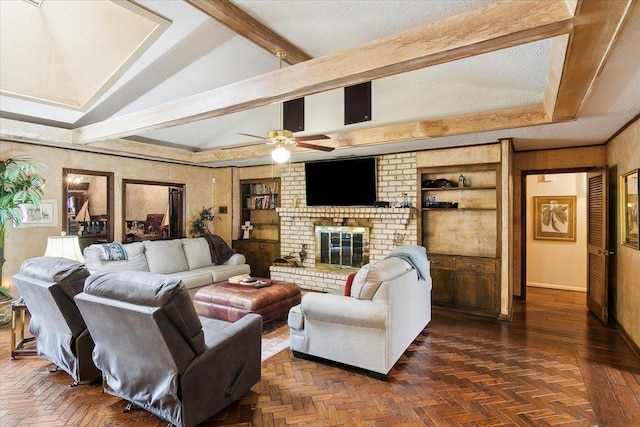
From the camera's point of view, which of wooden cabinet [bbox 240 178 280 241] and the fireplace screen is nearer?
the fireplace screen

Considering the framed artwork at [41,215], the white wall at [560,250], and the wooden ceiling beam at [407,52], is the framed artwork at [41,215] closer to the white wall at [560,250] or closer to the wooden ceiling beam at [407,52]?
the wooden ceiling beam at [407,52]

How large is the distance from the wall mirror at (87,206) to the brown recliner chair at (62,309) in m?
2.58

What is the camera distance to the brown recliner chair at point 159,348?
2.00m

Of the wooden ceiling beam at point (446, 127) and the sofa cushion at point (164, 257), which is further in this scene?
the sofa cushion at point (164, 257)

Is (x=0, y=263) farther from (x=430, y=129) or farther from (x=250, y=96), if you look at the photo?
(x=430, y=129)

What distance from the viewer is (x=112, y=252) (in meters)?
4.85

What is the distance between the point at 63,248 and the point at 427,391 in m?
4.09

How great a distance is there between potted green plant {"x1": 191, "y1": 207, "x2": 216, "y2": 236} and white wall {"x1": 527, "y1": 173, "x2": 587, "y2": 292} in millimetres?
6344

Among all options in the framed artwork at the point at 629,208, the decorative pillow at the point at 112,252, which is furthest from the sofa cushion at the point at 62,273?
the framed artwork at the point at 629,208

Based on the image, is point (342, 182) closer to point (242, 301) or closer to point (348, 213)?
point (348, 213)

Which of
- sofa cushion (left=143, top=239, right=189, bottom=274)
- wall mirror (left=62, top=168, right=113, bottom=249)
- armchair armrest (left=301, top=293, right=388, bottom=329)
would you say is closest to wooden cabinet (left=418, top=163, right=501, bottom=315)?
armchair armrest (left=301, top=293, right=388, bottom=329)

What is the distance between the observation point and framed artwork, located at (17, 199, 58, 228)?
452cm

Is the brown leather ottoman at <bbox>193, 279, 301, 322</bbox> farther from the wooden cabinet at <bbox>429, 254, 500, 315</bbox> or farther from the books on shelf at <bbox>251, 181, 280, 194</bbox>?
the books on shelf at <bbox>251, 181, 280, 194</bbox>

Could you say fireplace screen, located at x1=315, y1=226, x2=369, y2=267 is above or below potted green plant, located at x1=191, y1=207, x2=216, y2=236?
below
